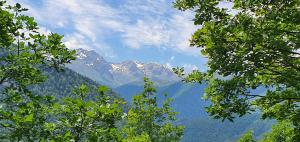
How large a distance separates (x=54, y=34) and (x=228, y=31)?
692 cm

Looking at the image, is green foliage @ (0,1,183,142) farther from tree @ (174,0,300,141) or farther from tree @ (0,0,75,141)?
tree @ (174,0,300,141)

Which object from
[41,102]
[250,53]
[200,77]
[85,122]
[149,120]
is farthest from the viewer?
[149,120]

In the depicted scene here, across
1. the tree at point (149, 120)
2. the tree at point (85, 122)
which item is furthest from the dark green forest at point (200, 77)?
the tree at point (149, 120)

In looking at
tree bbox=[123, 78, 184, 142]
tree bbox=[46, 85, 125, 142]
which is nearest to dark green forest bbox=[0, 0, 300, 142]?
tree bbox=[46, 85, 125, 142]

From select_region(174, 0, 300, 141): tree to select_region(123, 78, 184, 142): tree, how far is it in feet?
58.1

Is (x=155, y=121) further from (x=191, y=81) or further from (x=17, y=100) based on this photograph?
(x=17, y=100)

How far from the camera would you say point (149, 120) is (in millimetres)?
35031

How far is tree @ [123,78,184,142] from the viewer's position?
114ft

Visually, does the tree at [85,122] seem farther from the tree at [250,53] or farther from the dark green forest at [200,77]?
the tree at [250,53]

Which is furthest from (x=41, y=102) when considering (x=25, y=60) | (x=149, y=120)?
(x=149, y=120)

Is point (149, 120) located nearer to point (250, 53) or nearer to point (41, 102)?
point (250, 53)

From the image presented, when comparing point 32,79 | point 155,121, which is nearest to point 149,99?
point 155,121

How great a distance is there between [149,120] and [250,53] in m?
21.1

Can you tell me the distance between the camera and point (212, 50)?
1517 centimetres
